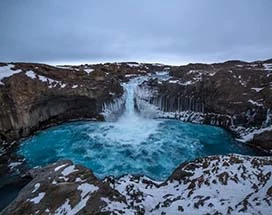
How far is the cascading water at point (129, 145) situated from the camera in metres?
18.1

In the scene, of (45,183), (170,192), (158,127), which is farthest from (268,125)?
(45,183)

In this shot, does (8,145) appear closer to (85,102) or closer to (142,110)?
(85,102)

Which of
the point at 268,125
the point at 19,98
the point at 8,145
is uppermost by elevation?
the point at 19,98

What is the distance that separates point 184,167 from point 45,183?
19.5ft

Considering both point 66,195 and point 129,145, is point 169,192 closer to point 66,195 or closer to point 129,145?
point 66,195

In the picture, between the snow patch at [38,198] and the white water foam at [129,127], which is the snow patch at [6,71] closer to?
the white water foam at [129,127]

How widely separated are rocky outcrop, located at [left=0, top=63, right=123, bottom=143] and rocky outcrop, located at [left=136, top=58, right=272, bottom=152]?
189 inches

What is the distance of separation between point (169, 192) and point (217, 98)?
19042 millimetres

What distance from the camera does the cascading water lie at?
711 inches

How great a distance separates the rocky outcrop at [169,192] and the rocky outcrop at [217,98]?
13020 mm

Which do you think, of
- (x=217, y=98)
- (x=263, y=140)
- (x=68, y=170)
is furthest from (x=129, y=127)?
(x=68, y=170)

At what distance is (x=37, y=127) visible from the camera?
25.9 m

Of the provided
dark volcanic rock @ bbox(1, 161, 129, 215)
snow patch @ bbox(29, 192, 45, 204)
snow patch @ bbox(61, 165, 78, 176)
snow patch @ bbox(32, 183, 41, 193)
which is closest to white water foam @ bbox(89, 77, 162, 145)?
snow patch @ bbox(61, 165, 78, 176)

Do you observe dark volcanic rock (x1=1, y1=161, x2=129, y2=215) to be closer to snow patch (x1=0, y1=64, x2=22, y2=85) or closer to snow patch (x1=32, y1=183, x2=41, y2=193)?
snow patch (x1=32, y1=183, x2=41, y2=193)
